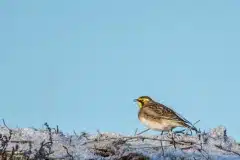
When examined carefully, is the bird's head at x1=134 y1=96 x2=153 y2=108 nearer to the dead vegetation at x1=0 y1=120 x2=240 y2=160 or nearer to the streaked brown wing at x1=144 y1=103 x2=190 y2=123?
the streaked brown wing at x1=144 y1=103 x2=190 y2=123

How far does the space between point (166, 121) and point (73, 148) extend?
5980 millimetres

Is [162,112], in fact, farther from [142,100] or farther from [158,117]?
[142,100]

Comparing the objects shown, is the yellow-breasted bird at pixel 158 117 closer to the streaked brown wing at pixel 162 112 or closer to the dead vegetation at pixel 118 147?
the streaked brown wing at pixel 162 112

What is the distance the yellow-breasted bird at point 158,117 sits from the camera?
13664 mm

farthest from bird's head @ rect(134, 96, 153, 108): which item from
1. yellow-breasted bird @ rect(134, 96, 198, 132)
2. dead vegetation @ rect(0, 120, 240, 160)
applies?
dead vegetation @ rect(0, 120, 240, 160)

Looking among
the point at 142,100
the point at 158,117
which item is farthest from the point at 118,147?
the point at 142,100

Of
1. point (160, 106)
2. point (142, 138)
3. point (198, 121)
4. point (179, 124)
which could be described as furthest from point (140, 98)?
point (142, 138)

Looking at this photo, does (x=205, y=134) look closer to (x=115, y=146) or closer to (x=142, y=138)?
(x=142, y=138)

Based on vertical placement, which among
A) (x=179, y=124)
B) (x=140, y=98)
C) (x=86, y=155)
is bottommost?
(x=86, y=155)

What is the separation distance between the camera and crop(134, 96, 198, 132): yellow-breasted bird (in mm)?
13664

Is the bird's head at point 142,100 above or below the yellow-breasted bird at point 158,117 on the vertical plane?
above

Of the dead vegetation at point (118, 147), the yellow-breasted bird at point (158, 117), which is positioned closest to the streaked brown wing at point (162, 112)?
the yellow-breasted bird at point (158, 117)

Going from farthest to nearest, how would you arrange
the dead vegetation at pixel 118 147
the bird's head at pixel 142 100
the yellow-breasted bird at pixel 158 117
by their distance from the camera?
the bird's head at pixel 142 100 → the yellow-breasted bird at pixel 158 117 → the dead vegetation at pixel 118 147

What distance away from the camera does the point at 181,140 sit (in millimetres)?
8820
